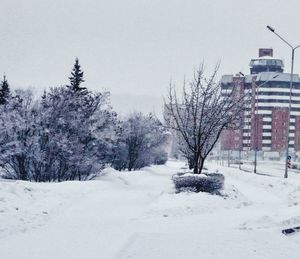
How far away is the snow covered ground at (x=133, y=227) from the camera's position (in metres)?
9.77

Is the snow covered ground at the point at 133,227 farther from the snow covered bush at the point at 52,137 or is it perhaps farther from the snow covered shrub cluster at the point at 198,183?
the snow covered bush at the point at 52,137

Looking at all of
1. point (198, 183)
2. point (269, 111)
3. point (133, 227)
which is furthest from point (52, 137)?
point (269, 111)

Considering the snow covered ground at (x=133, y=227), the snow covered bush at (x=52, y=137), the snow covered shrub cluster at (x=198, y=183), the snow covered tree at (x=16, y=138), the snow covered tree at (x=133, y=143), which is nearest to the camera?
the snow covered ground at (x=133, y=227)

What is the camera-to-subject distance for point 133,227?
13.2 meters

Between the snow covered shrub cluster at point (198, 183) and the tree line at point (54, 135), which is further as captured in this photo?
the tree line at point (54, 135)

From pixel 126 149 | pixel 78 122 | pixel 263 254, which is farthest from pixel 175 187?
pixel 126 149

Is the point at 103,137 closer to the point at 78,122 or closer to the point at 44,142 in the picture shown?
the point at 78,122

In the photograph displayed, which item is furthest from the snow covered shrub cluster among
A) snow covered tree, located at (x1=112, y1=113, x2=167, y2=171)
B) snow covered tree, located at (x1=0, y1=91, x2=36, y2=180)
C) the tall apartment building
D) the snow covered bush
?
the tall apartment building

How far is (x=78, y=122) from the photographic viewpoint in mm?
36406

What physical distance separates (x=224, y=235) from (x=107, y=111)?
3249cm

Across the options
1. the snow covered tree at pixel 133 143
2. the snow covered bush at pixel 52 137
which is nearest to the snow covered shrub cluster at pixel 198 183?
the snow covered bush at pixel 52 137

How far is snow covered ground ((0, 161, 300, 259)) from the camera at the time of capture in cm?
977

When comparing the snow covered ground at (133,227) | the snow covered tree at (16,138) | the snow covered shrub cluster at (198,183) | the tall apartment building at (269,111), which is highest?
the tall apartment building at (269,111)

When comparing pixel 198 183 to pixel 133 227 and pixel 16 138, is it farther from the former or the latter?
pixel 16 138
